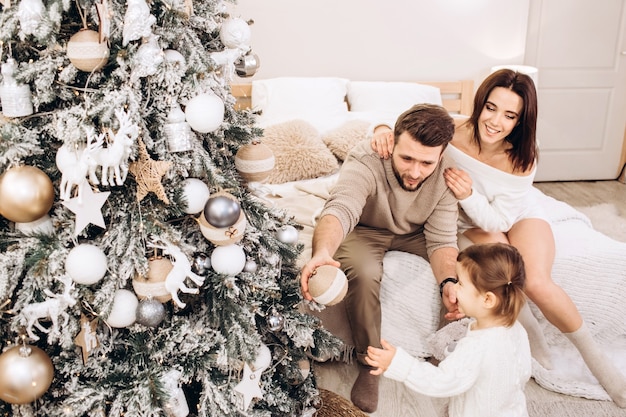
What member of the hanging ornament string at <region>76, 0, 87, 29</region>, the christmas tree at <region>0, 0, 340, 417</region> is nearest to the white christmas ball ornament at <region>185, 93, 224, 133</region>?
the christmas tree at <region>0, 0, 340, 417</region>

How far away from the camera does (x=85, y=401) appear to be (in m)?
1.19

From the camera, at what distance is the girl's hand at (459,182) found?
2.03m

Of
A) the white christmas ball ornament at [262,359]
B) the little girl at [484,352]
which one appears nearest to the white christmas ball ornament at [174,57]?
the white christmas ball ornament at [262,359]

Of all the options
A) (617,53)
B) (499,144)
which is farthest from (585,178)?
(499,144)

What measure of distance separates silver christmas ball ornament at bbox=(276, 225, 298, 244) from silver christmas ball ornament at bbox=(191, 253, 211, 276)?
0.74ft

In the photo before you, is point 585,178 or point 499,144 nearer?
point 499,144

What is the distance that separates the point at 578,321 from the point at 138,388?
5.25ft

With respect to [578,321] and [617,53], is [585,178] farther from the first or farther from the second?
[578,321]

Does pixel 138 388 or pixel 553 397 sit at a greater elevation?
pixel 138 388

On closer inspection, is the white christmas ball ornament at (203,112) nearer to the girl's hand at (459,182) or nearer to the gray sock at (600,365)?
the girl's hand at (459,182)

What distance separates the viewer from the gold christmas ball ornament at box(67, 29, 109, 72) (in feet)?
3.44

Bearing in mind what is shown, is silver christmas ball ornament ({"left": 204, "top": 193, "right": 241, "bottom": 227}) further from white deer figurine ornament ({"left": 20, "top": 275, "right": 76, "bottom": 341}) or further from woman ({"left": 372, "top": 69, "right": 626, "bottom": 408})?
woman ({"left": 372, "top": 69, "right": 626, "bottom": 408})

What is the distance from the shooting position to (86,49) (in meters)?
1.05

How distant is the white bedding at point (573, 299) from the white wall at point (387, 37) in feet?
7.01
